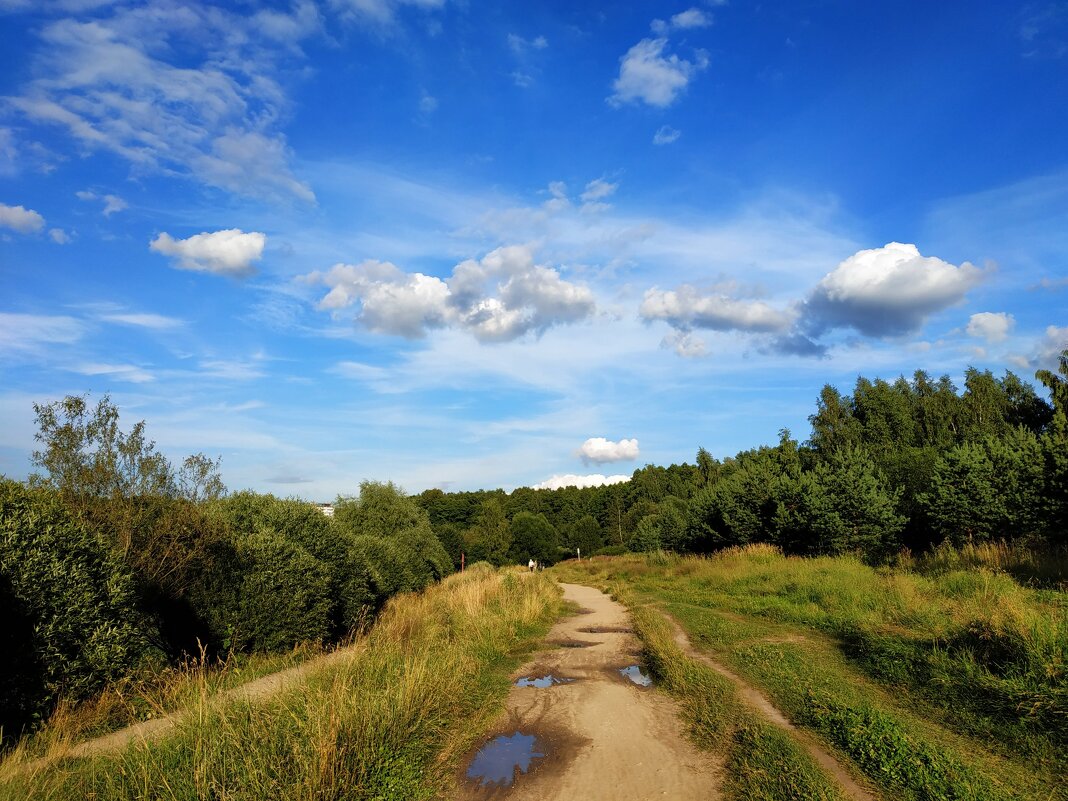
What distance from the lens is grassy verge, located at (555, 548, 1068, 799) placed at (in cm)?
470

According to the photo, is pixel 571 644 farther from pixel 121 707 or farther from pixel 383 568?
pixel 383 568

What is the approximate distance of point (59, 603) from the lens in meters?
7.39

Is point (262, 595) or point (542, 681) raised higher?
point (262, 595)

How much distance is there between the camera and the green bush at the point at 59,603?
6973 millimetres

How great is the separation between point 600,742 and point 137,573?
9.37 meters

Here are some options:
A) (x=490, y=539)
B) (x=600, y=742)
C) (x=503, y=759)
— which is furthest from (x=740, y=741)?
(x=490, y=539)

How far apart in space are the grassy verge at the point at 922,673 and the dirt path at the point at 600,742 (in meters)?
1.49

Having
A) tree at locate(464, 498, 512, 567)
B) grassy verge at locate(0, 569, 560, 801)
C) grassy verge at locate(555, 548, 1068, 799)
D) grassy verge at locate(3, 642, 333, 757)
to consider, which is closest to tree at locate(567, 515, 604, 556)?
tree at locate(464, 498, 512, 567)

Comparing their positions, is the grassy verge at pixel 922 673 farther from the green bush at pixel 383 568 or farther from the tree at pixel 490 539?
the tree at pixel 490 539

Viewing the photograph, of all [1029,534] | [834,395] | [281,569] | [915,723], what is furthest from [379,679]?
[834,395]

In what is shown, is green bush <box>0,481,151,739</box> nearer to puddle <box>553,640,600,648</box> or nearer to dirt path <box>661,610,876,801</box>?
puddle <box>553,640,600,648</box>

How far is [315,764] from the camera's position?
4.34m

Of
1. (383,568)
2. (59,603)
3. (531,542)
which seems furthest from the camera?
(531,542)

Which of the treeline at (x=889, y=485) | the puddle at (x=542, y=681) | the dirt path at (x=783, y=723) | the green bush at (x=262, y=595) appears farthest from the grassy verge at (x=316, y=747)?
the treeline at (x=889, y=485)
